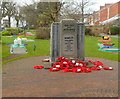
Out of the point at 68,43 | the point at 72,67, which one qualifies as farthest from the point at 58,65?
the point at 68,43

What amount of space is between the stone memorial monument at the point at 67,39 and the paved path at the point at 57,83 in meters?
1.56

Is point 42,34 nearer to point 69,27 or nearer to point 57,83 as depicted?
point 69,27

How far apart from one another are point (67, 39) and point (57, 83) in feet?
11.2

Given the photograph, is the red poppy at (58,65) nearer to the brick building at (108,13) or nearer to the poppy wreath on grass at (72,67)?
the poppy wreath on grass at (72,67)

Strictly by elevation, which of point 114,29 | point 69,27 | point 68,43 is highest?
point 114,29

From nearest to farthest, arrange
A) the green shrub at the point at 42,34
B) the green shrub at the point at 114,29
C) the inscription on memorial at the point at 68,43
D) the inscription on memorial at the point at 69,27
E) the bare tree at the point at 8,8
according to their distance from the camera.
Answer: the inscription on memorial at the point at 69,27 → the inscription on memorial at the point at 68,43 → the green shrub at the point at 42,34 → the green shrub at the point at 114,29 → the bare tree at the point at 8,8

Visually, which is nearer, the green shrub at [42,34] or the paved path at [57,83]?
the paved path at [57,83]

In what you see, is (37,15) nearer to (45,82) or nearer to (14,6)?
(14,6)

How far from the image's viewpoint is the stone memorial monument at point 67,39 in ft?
29.5

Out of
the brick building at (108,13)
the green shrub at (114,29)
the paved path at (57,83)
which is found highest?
the brick building at (108,13)

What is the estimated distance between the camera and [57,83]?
626 centimetres

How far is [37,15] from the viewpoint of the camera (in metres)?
36.0

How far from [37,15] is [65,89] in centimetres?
Answer: 3199

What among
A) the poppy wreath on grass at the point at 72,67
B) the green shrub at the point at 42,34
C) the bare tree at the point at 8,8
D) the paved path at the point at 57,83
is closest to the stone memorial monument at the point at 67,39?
the poppy wreath on grass at the point at 72,67
